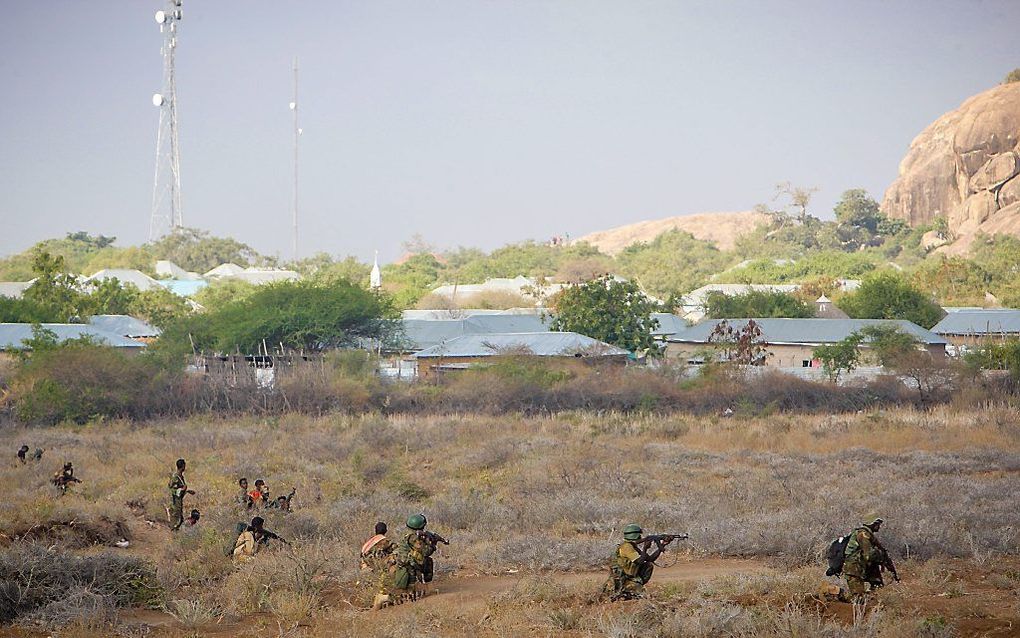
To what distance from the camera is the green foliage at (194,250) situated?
150 metres

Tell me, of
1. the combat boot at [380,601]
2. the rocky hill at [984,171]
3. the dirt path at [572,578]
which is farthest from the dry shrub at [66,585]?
the rocky hill at [984,171]

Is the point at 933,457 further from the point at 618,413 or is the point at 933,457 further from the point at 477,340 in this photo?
the point at 477,340

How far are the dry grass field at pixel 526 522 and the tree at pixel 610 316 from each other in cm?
2010

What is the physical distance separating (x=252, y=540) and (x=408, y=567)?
2.88 metres

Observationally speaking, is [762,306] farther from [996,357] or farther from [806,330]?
[996,357]

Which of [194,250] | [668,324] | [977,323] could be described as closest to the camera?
[977,323]

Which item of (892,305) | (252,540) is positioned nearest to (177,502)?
(252,540)

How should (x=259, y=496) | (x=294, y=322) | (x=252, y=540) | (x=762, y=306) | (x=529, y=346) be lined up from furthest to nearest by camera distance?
(x=762, y=306) < (x=294, y=322) < (x=529, y=346) < (x=259, y=496) < (x=252, y=540)

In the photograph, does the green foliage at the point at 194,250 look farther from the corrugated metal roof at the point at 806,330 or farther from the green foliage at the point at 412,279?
the corrugated metal roof at the point at 806,330

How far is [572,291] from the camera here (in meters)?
54.1

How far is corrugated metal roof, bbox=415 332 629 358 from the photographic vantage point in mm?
44031

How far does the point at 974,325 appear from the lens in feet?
212

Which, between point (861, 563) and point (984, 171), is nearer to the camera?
point (861, 563)

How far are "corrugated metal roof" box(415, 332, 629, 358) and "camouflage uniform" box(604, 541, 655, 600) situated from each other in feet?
101
